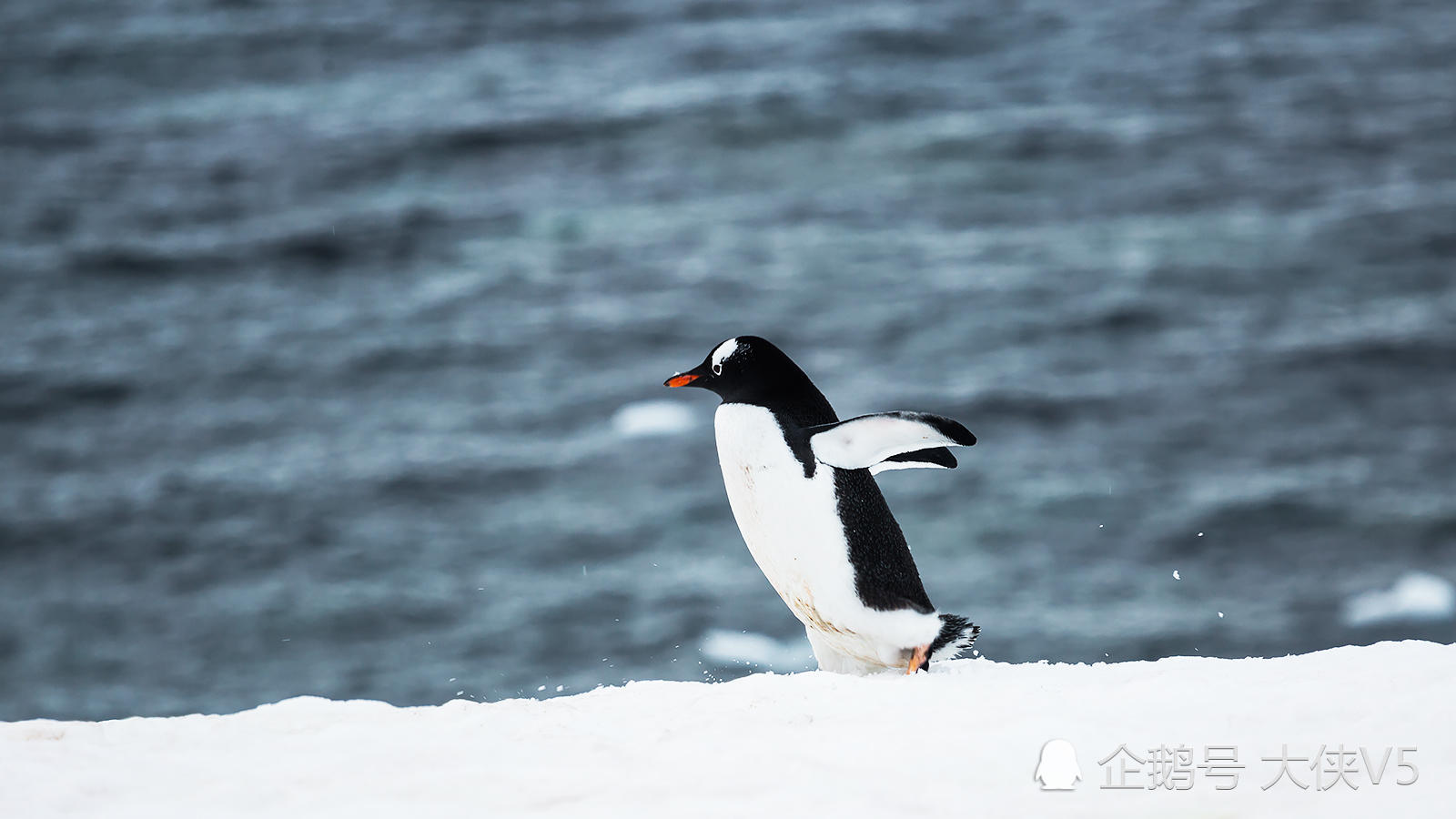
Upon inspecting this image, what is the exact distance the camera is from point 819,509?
3805mm

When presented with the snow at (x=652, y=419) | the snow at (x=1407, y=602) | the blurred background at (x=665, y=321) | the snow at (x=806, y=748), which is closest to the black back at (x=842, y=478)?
the snow at (x=806, y=748)

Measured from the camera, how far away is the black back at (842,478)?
12.5ft

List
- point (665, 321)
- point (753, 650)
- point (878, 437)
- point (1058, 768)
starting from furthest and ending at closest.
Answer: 1. point (665, 321)
2. point (753, 650)
3. point (878, 437)
4. point (1058, 768)

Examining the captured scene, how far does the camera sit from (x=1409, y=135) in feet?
54.7

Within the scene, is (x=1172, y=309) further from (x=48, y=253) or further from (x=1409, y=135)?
(x=48, y=253)

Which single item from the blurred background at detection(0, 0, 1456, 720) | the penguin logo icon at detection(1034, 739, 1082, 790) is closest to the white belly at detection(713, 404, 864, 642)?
the penguin logo icon at detection(1034, 739, 1082, 790)

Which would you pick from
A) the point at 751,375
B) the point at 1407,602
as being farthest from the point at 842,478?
the point at 1407,602

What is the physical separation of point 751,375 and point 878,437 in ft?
1.38

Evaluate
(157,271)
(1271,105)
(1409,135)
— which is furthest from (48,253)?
(1409,135)

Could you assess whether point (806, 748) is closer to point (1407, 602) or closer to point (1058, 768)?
point (1058, 768)

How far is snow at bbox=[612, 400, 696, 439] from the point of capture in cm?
1273

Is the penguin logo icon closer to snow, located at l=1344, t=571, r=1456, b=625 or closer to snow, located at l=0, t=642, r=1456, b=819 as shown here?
snow, located at l=0, t=642, r=1456, b=819

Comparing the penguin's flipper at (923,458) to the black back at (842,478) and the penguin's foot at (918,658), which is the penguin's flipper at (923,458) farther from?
the penguin's foot at (918,658)

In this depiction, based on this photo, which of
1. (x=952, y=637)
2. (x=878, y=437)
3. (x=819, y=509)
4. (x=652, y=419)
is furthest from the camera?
(x=652, y=419)
